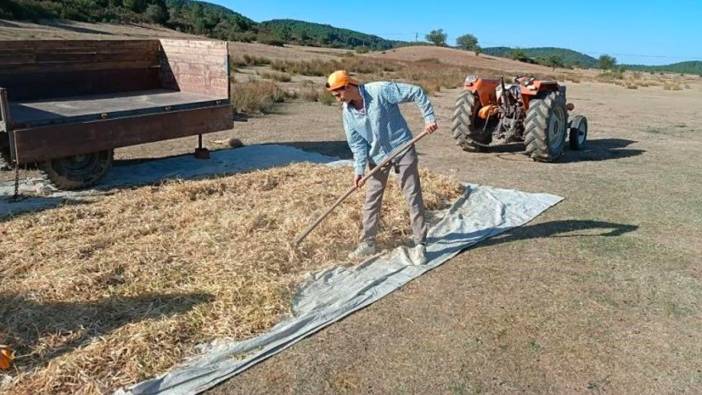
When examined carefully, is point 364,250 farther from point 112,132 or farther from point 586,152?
point 586,152

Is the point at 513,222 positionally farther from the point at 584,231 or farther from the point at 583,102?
the point at 583,102

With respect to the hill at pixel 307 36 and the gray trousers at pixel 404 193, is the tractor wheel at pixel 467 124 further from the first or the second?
the hill at pixel 307 36

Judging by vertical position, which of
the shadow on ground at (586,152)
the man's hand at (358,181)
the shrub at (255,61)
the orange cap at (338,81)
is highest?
the orange cap at (338,81)

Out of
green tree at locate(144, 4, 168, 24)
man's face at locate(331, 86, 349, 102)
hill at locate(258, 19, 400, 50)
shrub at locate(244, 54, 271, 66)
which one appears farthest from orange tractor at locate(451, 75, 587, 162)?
hill at locate(258, 19, 400, 50)

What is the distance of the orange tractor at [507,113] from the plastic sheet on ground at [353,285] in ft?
7.42

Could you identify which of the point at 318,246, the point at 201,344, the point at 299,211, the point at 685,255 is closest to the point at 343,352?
the point at 201,344

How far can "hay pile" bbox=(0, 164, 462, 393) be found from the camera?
3.07 metres

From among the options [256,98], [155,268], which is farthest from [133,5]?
[155,268]

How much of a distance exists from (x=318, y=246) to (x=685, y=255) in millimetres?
3169

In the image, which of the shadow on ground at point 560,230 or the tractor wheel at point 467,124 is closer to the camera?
the shadow on ground at point 560,230

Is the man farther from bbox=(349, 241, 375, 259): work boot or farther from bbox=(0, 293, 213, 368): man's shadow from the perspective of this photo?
bbox=(0, 293, 213, 368): man's shadow

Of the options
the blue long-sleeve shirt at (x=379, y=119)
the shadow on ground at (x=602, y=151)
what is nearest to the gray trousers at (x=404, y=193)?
the blue long-sleeve shirt at (x=379, y=119)

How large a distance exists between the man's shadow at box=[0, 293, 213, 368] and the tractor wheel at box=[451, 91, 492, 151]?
602cm

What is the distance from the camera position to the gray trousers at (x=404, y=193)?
4305mm
